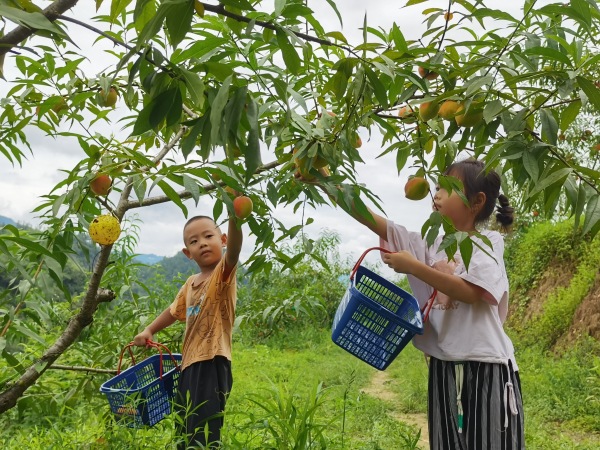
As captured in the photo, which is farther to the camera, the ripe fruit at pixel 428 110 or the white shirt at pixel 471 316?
the white shirt at pixel 471 316

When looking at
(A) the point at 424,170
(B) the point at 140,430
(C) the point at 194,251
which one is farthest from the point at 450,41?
(B) the point at 140,430

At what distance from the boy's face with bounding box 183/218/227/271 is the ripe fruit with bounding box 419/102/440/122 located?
112 cm

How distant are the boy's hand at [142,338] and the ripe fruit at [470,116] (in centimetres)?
145

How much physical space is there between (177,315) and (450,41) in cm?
152

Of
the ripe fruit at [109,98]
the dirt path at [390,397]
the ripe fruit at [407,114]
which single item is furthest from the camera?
the dirt path at [390,397]

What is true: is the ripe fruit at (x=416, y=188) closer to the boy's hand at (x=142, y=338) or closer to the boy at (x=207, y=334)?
the boy at (x=207, y=334)

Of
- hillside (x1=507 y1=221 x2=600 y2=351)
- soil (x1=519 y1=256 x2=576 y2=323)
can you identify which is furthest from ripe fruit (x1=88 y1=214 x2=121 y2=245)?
soil (x1=519 y1=256 x2=576 y2=323)

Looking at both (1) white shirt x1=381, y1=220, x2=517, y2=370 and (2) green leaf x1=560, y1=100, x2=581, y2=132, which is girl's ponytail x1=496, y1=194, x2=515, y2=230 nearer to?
(1) white shirt x1=381, y1=220, x2=517, y2=370

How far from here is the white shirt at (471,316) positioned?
5.50ft

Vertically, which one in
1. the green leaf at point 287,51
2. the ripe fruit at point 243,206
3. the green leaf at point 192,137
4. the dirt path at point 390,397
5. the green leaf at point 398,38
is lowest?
the dirt path at point 390,397

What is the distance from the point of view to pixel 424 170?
1311mm

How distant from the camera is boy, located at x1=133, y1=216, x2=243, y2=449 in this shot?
211 centimetres

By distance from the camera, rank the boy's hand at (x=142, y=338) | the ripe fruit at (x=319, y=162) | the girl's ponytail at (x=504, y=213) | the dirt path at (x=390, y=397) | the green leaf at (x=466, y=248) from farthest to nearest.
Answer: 1. the dirt path at (x=390, y=397)
2. the boy's hand at (x=142, y=338)
3. the girl's ponytail at (x=504, y=213)
4. the ripe fruit at (x=319, y=162)
5. the green leaf at (x=466, y=248)

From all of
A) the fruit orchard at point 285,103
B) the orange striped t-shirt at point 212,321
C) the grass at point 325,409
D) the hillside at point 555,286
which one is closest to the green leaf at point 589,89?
the fruit orchard at point 285,103
